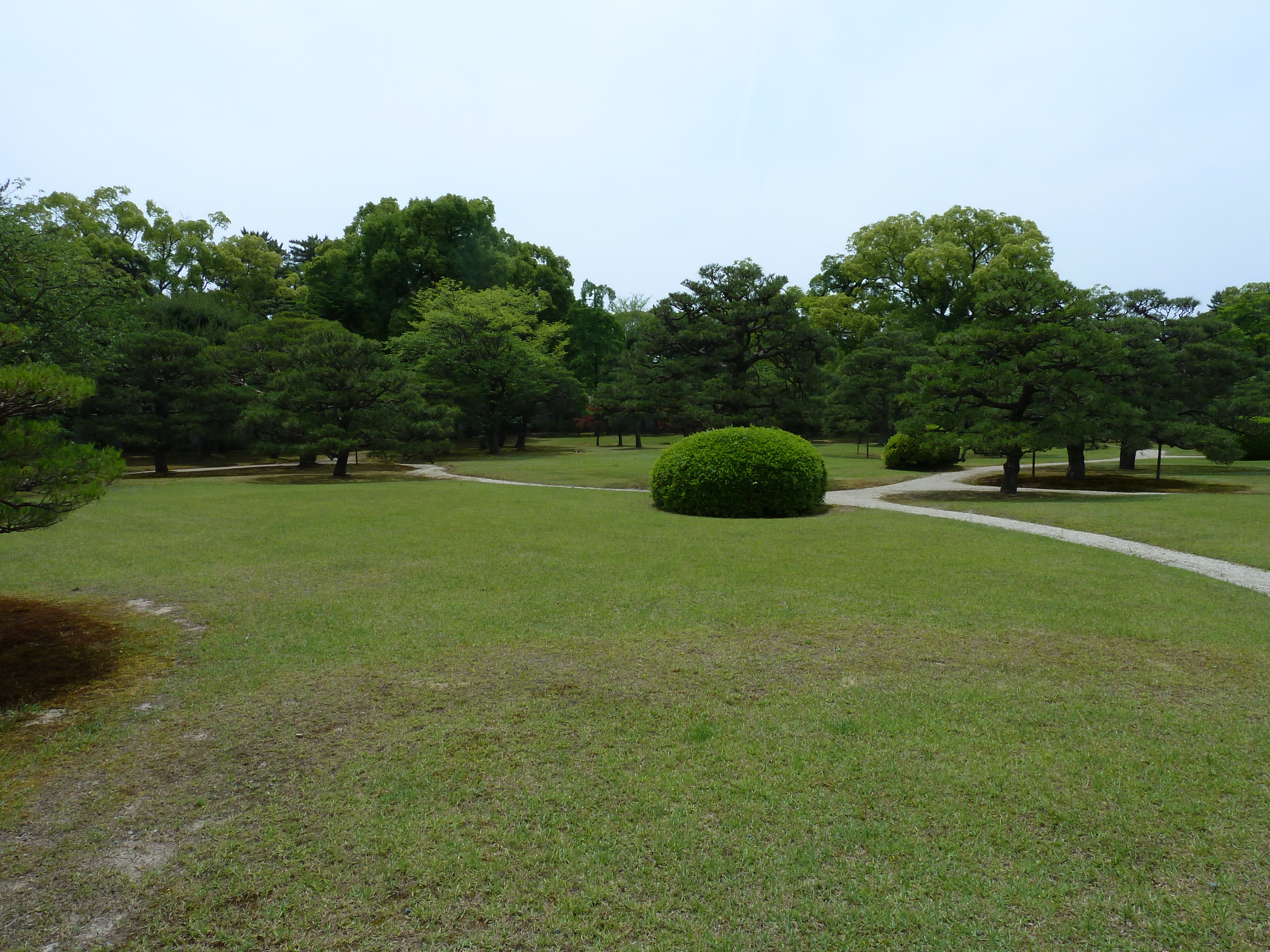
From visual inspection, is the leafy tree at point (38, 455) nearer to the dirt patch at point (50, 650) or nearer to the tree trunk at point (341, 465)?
the dirt patch at point (50, 650)

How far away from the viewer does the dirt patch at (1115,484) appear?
1745 centimetres

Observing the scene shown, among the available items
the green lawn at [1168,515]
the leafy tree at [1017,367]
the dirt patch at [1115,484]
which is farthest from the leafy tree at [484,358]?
the green lawn at [1168,515]

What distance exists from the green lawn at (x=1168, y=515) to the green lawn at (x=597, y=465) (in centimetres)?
512

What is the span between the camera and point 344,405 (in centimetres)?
2180

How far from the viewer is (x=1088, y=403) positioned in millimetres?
15555

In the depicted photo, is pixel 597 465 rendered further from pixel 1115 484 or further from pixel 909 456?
pixel 1115 484

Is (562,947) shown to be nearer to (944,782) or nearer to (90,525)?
(944,782)

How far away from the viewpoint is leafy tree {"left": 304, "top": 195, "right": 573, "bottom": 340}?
43.0m

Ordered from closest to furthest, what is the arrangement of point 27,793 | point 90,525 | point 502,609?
point 27,793 → point 502,609 → point 90,525

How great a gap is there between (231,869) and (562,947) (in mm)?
1388

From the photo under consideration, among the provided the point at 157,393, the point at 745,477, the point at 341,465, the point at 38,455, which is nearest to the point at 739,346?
the point at 745,477

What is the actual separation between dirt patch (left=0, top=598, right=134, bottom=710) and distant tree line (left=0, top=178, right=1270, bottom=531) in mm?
1049

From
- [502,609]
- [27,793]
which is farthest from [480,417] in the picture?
[27,793]

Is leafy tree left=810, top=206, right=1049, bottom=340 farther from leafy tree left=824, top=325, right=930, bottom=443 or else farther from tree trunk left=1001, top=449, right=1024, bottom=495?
tree trunk left=1001, top=449, right=1024, bottom=495
